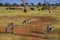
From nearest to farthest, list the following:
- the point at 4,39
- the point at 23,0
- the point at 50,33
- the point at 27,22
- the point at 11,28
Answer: the point at 4,39, the point at 50,33, the point at 11,28, the point at 27,22, the point at 23,0

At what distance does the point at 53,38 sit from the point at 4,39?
2.58 m

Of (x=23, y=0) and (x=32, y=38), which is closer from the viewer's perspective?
(x=32, y=38)

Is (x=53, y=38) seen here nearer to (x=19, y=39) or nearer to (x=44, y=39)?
(x=44, y=39)

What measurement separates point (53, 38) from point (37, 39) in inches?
33.5

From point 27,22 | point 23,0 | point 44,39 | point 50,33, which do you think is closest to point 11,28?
point 50,33

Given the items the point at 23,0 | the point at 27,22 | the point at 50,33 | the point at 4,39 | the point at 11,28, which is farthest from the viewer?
the point at 23,0

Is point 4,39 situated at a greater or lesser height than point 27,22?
greater

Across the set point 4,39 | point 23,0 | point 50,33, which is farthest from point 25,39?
point 23,0

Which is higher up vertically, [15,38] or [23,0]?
[15,38]

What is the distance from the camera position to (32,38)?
1250 cm

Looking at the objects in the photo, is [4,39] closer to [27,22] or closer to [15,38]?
[15,38]

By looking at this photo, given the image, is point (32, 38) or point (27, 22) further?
point (27, 22)

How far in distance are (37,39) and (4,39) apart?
174 cm

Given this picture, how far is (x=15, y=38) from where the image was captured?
12242mm
